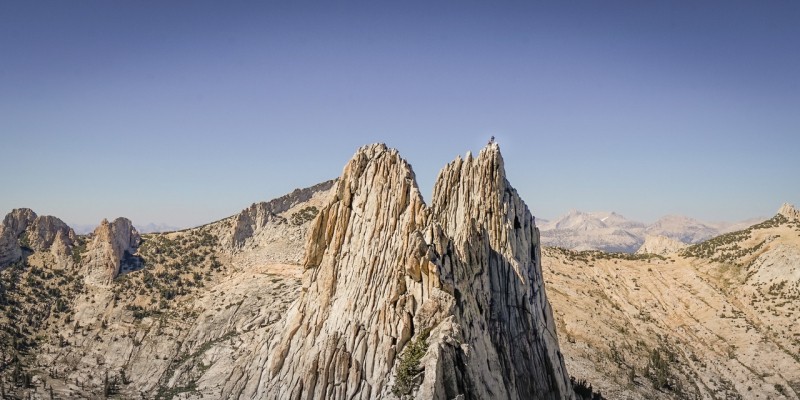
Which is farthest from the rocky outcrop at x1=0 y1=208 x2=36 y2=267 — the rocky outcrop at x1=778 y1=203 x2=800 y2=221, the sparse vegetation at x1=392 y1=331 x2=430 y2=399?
the rocky outcrop at x1=778 y1=203 x2=800 y2=221

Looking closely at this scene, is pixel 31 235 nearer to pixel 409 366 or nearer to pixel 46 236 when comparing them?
pixel 46 236

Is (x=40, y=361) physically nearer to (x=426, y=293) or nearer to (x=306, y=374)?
(x=306, y=374)

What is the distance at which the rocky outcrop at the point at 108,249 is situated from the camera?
80.8 m

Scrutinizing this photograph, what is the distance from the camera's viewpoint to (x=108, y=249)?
83.8m

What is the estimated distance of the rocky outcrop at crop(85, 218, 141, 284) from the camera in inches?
3179

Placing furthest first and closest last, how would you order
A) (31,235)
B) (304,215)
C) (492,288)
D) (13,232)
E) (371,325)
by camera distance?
(304,215) → (31,235) → (13,232) → (492,288) → (371,325)

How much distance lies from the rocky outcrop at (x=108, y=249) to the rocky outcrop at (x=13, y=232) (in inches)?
424

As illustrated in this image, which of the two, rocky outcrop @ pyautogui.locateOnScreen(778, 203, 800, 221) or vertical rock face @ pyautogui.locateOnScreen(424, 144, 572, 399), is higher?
rocky outcrop @ pyautogui.locateOnScreen(778, 203, 800, 221)

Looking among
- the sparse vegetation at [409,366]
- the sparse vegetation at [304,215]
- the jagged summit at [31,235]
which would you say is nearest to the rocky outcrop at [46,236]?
the jagged summit at [31,235]

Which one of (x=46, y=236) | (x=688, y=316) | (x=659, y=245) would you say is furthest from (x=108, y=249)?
(x=659, y=245)

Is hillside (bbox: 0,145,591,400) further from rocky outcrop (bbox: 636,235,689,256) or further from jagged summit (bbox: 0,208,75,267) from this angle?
rocky outcrop (bbox: 636,235,689,256)

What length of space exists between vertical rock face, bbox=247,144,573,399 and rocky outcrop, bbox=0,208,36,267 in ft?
213

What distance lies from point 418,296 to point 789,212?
104 m

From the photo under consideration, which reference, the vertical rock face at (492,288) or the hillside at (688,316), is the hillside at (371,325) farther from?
the hillside at (688,316)
